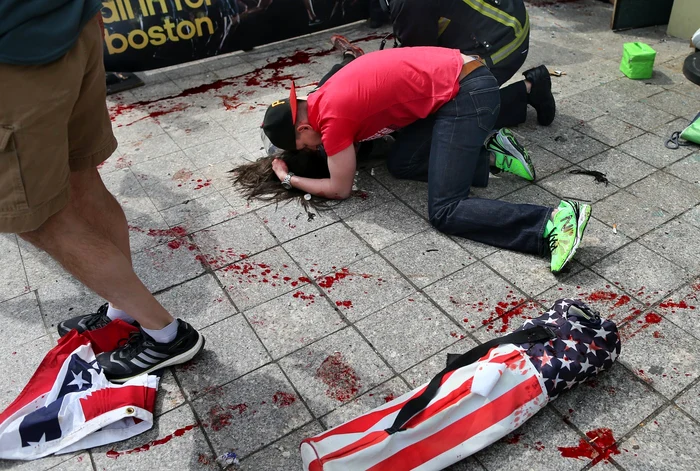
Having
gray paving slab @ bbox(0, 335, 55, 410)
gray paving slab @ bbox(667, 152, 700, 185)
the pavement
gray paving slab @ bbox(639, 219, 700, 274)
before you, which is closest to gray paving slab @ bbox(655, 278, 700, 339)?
the pavement

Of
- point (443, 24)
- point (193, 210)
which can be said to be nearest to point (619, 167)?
point (443, 24)

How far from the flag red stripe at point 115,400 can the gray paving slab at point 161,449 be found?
3.9 inches

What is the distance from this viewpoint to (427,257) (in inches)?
117

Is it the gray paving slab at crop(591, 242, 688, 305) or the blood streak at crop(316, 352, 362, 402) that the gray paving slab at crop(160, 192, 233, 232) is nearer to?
the blood streak at crop(316, 352, 362, 402)

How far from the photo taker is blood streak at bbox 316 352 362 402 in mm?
2303

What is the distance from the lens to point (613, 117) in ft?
13.6

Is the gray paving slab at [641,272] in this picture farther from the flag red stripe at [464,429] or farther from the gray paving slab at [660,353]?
the flag red stripe at [464,429]

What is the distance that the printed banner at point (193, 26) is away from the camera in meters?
5.11

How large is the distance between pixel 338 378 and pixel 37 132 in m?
1.41

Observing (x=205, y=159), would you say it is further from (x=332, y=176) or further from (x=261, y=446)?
(x=261, y=446)

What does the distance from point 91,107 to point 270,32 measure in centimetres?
391

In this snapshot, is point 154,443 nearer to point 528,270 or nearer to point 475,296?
point 475,296

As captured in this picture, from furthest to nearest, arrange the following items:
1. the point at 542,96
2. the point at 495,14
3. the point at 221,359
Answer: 1. the point at 542,96
2. the point at 495,14
3. the point at 221,359

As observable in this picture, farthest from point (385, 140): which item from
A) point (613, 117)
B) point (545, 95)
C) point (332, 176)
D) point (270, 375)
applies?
point (270, 375)
